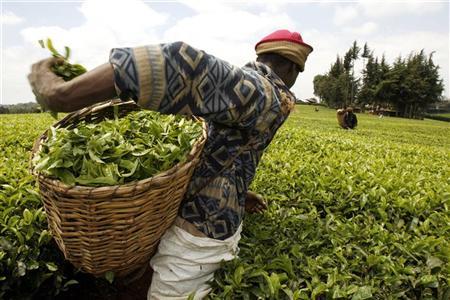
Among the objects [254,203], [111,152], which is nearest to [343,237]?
[254,203]

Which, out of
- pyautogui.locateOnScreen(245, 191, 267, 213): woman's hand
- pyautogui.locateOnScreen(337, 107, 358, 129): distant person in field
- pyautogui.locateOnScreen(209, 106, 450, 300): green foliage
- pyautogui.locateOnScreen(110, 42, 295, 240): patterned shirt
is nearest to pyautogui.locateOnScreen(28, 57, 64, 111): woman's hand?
pyautogui.locateOnScreen(110, 42, 295, 240): patterned shirt

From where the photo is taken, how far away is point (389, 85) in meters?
52.2

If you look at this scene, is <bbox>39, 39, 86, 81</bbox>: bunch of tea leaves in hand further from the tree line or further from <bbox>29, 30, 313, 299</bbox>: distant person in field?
the tree line

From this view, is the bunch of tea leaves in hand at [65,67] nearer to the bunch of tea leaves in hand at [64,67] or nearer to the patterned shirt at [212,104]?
the bunch of tea leaves in hand at [64,67]

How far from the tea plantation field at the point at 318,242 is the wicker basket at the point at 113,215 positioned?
49cm

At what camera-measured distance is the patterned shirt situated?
140cm

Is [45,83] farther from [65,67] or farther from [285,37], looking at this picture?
[285,37]

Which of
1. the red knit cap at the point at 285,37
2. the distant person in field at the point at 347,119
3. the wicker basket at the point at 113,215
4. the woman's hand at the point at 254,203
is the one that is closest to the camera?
the wicker basket at the point at 113,215

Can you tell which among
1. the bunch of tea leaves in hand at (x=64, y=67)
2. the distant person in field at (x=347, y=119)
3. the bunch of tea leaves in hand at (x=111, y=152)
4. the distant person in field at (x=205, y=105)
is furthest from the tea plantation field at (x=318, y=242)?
the distant person in field at (x=347, y=119)

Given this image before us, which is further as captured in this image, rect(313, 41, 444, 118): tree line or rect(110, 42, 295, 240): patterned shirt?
rect(313, 41, 444, 118): tree line

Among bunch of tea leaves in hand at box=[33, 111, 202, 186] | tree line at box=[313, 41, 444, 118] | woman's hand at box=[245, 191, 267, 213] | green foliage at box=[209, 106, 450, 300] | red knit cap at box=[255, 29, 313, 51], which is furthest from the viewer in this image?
tree line at box=[313, 41, 444, 118]

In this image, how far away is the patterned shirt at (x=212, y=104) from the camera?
1.40m

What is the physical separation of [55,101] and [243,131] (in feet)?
2.80

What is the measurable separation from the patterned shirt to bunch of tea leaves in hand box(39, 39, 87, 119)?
0.91 feet
